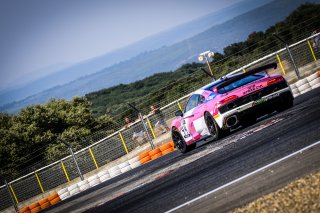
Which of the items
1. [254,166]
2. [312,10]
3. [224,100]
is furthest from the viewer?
[312,10]

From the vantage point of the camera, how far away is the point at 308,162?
600cm

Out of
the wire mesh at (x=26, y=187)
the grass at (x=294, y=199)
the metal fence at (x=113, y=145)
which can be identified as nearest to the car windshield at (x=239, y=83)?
the grass at (x=294, y=199)

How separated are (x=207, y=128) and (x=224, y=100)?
120 cm

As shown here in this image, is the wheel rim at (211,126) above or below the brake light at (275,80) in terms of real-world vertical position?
below

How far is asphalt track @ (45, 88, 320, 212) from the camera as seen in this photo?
5828 mm

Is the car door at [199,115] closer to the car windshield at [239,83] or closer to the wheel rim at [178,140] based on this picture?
the car windshield at [239,83]

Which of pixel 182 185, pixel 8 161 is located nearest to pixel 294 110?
pixel 182 185

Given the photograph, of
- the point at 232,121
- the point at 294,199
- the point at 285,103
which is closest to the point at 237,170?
the point at 294,199

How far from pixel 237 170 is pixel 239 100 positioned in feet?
11.3

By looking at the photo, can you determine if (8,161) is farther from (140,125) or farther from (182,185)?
(182,185)

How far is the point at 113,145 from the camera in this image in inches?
794

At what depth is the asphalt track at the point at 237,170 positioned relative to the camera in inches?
229

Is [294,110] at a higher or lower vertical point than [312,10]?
lower

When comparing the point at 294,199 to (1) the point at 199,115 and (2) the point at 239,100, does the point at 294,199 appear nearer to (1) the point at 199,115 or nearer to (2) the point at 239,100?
(2) the point at 239,100
